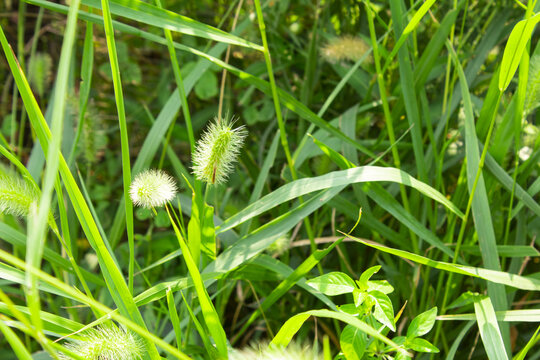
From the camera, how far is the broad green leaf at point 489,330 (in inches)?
20.6

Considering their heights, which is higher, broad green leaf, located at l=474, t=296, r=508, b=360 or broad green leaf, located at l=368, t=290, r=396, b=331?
broad green leaf, located at l=368, t=290, r=396, b=331

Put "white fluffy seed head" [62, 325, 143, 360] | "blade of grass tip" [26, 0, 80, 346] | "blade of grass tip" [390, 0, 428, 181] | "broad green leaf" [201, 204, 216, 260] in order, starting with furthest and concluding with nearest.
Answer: "blade of grass tip" [390, 0, 428, 181], "broad green leaf" [201, 204, 216, 260], "white fluffy seed head" [62, 325, 143, 360], "blade of grass tip" [26, 0, 80, 346]

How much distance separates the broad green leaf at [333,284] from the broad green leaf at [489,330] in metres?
0.18

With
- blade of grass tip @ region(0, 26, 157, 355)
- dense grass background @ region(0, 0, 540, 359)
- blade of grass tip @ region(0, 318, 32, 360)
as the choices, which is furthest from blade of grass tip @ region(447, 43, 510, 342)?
blade of grass tip @ region(0, 318, 32, 360)

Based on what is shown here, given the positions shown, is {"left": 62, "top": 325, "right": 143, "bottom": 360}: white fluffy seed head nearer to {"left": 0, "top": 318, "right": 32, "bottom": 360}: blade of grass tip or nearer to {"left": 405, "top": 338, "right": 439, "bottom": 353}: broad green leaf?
{"left": 0, "top": 318, "right": 32, "bottom": 360}: blade of grass tip

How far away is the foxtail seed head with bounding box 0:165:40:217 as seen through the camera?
0.51 meters

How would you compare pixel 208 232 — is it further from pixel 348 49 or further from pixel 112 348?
pixel 348 49

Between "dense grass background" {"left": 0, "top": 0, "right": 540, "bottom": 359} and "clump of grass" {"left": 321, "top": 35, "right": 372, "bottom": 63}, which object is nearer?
"dense grass background" {"left": 0, "top": 0, "right": 540, "bottom": 359}

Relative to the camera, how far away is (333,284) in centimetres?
50

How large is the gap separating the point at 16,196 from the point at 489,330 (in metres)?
0.58

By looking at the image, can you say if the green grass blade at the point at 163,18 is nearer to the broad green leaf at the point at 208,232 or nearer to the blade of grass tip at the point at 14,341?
the broad green leaf at the point at 208,232

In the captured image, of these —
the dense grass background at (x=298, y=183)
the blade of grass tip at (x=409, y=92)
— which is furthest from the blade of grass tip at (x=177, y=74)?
the blade of grass tip at (x=409, y=92)

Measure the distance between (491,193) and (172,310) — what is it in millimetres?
533

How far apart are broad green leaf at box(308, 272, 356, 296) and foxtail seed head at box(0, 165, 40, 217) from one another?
0.34m
